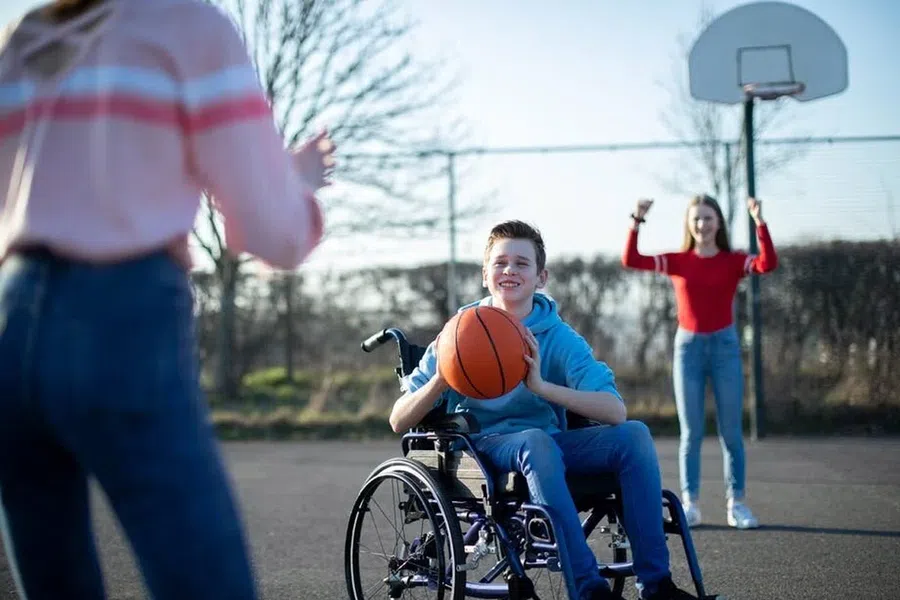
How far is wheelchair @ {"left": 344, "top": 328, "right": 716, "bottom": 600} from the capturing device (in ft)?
12.4

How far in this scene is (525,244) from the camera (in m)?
4.38

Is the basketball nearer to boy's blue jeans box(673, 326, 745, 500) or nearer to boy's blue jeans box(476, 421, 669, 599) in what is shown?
boy's blue jeans box(476, 421, 669, 599)

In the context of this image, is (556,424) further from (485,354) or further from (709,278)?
(709,278)

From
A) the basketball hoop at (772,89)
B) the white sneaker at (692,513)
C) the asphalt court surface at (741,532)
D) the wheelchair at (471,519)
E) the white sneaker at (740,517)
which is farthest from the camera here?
the basketball hoop at (772,89)

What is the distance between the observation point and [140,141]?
186 centimetres

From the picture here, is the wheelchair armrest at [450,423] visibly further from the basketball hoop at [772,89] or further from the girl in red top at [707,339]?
the basketball hoop at [772,89]

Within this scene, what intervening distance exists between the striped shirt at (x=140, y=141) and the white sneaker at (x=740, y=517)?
17.2 ft

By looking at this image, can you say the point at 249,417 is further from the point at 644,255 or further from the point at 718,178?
the point at 644,255

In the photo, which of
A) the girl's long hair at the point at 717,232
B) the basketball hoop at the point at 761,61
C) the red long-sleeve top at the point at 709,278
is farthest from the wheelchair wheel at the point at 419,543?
the basketball hoop at the point at 761,61

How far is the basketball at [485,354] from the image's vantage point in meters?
3.89

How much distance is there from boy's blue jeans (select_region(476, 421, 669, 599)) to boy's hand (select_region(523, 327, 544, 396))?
0.17 m

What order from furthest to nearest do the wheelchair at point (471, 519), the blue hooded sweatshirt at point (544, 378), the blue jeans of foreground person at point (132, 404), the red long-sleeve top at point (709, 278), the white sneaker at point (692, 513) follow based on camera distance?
the red long-sleeve top at point (709, 278), the white sneaker at point (692, 513), the blue hooded sweatshirt at point (544, 378), the wheelchair at point (471, 519), the blue jeans of foreground person at point (132, 404)

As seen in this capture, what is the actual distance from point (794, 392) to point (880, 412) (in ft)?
2.88

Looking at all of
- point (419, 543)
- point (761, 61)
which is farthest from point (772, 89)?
point (419, 543)
